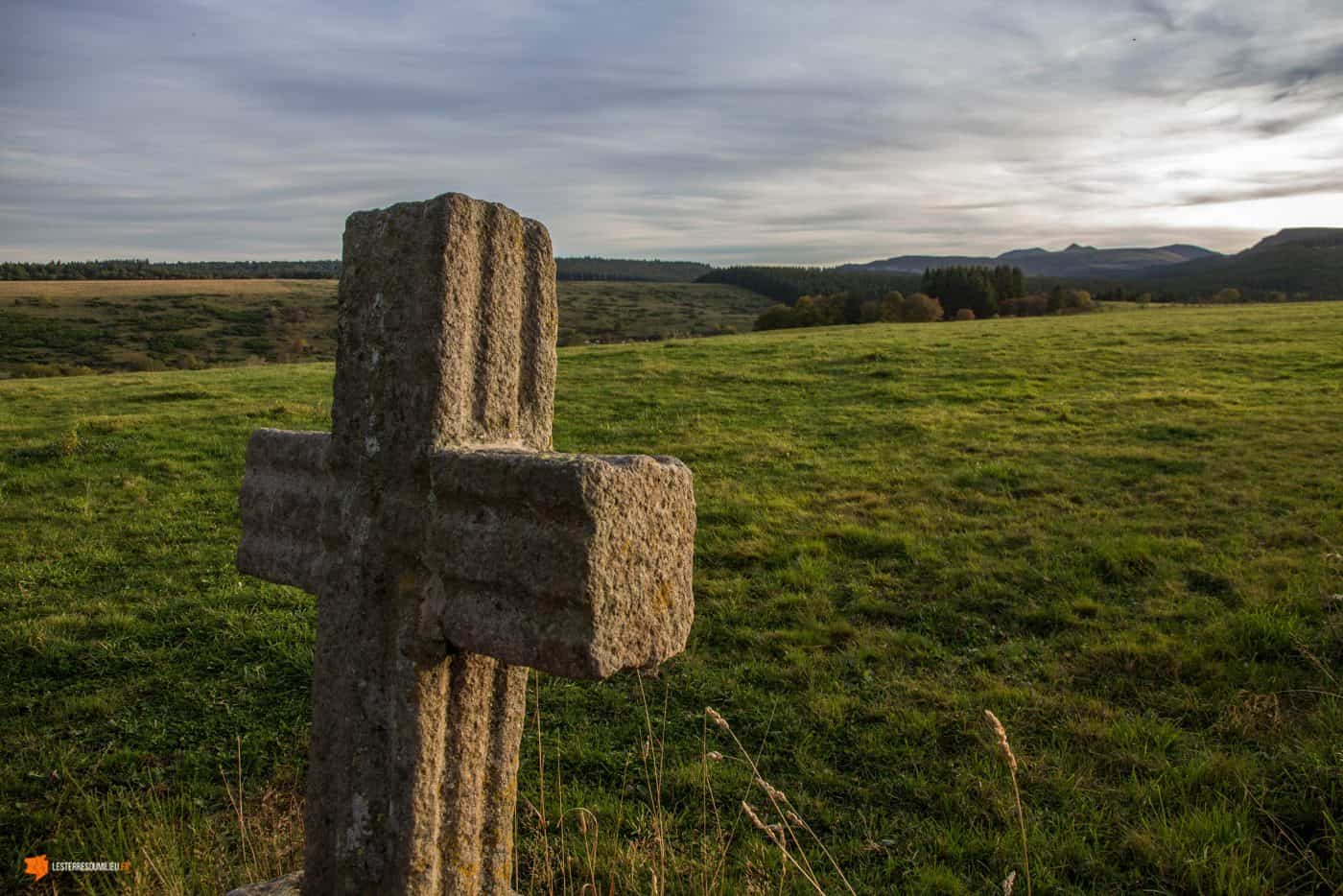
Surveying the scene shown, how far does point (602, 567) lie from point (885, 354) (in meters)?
21.2

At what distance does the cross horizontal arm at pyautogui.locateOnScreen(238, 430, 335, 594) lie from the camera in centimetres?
290

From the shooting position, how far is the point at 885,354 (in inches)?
877

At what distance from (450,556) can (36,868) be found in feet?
9.98

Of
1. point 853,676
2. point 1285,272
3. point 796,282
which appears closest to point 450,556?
point 853,676

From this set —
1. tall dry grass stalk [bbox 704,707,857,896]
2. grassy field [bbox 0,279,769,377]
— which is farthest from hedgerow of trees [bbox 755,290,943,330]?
tall dry grass stalk [bbox 704,707,857,896]

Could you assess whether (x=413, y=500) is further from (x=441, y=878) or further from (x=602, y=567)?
(x=441, y=878)

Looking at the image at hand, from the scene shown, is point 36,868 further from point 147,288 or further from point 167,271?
point 167,271

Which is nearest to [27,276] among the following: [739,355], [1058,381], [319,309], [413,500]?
[319,309]

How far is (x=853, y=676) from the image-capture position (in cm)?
582

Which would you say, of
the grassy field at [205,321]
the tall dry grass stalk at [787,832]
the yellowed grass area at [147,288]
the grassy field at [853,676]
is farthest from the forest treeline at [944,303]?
the yellowed grass area at [147,288]

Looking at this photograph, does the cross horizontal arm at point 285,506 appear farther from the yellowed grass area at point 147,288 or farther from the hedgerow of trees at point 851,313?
the yellowed grass area at point 147,288

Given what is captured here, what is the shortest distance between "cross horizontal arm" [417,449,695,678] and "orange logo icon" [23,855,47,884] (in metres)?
2.87

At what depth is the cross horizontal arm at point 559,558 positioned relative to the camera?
6.90 ft

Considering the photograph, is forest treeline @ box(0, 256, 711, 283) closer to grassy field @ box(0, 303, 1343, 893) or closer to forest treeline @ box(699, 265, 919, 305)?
forest treeline @ box(699, 265, 919, 305)
